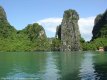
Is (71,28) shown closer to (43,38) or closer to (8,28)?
(43,38)

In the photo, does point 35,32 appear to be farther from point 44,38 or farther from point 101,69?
point 101,69

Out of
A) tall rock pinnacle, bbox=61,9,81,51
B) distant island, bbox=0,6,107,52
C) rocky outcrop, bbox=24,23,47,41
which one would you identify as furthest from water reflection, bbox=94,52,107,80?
tall rock pinnacle, bbox=61,9,81,51

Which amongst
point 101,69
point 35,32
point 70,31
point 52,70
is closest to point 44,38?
point 35,32

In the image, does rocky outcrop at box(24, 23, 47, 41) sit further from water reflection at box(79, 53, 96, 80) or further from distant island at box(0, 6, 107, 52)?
water reflection at box(79, 53, 96, 80)

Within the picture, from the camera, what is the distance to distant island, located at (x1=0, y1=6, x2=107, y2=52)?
173375 millimetres

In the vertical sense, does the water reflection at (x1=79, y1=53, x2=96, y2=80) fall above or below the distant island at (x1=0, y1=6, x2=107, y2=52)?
below

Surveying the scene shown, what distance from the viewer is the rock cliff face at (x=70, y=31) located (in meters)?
186

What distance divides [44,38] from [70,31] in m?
20.2

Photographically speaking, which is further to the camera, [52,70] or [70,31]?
[70,31]

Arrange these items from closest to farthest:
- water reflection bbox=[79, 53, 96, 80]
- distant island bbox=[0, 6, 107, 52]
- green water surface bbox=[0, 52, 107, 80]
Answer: green water surface bbox=[0, 52, 107, 80], water reflection bbox=[79, 53, 96, 80], distant island bbox=[0, 6, 107, 52]

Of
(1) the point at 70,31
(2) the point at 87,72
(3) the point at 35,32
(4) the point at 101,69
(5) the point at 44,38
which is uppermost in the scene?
(1) the point at 70,31

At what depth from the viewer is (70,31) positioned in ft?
636

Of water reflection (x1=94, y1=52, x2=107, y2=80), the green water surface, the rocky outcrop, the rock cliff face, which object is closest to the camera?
the green water surface

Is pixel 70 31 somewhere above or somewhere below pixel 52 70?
above
